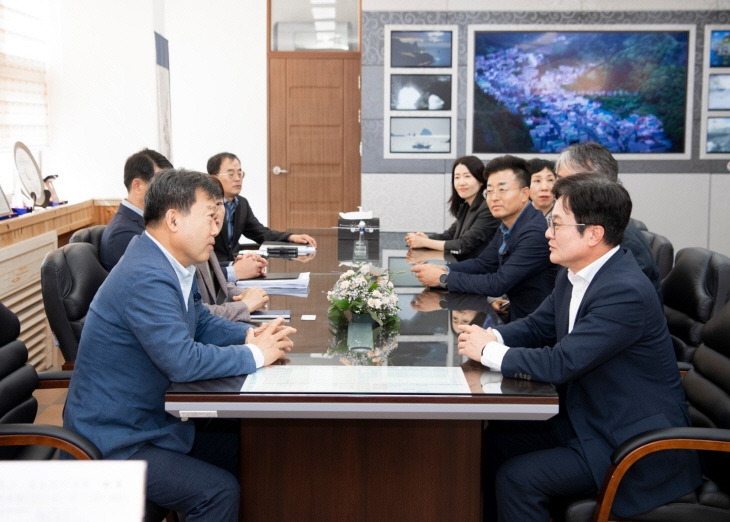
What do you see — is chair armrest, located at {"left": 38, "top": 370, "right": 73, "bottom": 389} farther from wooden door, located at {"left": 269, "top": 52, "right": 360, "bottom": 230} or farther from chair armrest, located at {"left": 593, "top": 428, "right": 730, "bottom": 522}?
wooden door, located at {"left": 269, "top": 52, "right": 360, "bottom": 230}

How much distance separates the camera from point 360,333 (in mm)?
2551

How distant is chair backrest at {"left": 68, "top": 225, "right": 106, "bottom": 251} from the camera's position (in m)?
3.58

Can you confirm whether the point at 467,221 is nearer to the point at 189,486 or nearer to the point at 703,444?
the point at 703,444

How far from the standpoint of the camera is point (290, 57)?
7656 mm

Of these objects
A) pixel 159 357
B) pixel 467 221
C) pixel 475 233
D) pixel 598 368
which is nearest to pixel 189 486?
pixel 159 357

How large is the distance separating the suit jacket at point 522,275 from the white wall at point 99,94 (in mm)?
3738

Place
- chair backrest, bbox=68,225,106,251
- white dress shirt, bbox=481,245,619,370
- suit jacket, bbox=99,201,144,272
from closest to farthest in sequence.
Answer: white dress shirt, bbox=481,245,619,370 < suit jacket, bbox=99,201,144,272 < chair backrest, bbox=68,225,106,251

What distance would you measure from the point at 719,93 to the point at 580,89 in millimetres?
1167

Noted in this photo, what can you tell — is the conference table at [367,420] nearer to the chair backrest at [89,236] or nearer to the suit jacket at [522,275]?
the suit jacket at [522,275]

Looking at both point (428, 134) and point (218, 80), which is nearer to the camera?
point (428, 134)

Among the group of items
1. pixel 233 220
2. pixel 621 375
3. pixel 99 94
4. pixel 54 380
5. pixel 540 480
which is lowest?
pixel 540 480

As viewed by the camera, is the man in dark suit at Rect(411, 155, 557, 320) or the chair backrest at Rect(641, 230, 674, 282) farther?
the chair backrest at Rect(641, 230, 674, 282)

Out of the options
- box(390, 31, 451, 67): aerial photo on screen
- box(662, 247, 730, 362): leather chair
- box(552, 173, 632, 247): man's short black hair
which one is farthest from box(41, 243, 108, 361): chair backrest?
box(390, 31, 451, 67): aerial photo on screen

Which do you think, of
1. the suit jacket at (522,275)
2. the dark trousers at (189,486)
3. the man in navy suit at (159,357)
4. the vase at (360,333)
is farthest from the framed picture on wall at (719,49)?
the dark trousers at (189,486)
